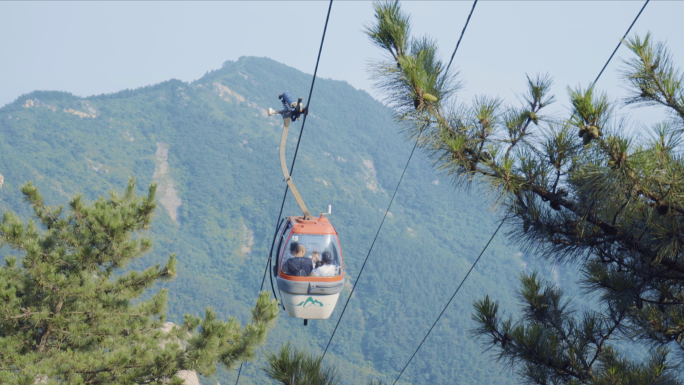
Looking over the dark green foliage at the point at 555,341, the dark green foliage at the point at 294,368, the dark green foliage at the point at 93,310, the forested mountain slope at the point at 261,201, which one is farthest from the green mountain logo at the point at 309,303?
the forested mountain slope at the point at 261,201

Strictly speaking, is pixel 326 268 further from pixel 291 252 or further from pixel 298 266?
pixel 291 252

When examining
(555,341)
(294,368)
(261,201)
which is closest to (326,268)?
(555,341)

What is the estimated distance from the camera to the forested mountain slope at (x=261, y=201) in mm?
84688

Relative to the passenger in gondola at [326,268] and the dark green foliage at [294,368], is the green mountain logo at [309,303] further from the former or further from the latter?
the dark green foliage at [294,368]

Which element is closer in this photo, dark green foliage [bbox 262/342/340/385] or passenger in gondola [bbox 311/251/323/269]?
dark green foliage [bbox 262/342/340/385]

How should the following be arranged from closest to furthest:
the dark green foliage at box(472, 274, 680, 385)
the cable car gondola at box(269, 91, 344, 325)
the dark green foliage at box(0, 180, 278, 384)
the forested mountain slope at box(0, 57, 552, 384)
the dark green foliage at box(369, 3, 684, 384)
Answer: the dark green foliage at box(369, 3, 684, 384) → the dark green foliage at box(472, 274, 680, 385) → the cable car gondola at box(269, 91, 344, 325) → the dark green foliage at box(0, 180, 278, 384) → the forested mountain slope at box(0, 57, 552, 384)

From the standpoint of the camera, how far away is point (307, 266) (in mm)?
6336

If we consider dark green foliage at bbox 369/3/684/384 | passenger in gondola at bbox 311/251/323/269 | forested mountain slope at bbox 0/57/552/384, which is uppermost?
dark green foliage at bbox 369/3/684/384

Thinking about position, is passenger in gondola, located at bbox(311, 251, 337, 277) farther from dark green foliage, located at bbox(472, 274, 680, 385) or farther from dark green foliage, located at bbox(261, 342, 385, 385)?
dark green foliage, located at bbox(261, 342, 385, 385)

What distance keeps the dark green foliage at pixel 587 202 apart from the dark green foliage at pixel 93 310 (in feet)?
17.5

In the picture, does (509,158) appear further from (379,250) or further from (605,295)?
(379,250)

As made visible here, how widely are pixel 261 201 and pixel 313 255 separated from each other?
397 feet

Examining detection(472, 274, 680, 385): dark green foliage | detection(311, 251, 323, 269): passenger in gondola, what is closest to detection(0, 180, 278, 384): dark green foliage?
detection(311, 251, 323, 269): passenger in gondola

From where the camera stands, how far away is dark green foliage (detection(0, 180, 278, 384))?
8.98 metres
